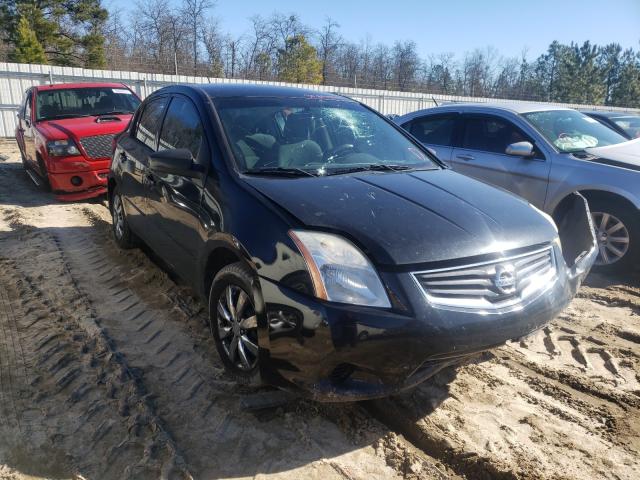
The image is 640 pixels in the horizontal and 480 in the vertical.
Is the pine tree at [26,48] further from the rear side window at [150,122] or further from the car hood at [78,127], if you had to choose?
the rear side window at [150,122]

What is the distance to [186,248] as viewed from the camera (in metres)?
3.47

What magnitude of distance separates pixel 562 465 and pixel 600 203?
3577 mm

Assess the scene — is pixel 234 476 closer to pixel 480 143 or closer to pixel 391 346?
pixel 391 346

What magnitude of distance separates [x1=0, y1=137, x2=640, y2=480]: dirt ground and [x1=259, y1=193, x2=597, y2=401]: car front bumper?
39 cm

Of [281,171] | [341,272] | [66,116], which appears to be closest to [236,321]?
[341,272]

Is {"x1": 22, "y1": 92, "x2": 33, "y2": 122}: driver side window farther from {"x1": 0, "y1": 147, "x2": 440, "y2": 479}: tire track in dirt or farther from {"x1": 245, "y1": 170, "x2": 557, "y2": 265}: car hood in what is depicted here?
{"x1": 245, "y1": 170, "x2": 557, "y2": 265}: car hood

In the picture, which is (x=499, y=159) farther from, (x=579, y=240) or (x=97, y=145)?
(x=97, y=145)

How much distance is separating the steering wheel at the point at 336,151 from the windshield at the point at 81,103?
6.31m

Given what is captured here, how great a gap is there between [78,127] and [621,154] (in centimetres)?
734

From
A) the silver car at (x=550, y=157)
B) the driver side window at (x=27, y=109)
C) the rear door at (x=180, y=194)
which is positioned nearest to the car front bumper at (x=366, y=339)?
the rear door at (x=180, y=194)

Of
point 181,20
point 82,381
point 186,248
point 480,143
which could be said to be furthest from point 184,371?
point 181,20

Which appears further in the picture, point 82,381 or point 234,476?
point 82,381

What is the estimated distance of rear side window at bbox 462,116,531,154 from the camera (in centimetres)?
599

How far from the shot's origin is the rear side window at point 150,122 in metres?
4.40
